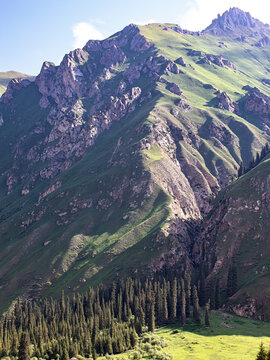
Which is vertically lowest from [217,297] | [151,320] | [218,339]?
[218,339]

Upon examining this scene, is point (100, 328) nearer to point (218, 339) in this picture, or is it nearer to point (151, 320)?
point (151, 320)

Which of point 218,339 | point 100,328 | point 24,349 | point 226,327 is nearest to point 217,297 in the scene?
point 226,327

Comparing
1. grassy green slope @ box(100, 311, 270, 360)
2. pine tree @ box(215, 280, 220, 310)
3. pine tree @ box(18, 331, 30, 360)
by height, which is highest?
pine tree @ box(215, 280, 220, 310)

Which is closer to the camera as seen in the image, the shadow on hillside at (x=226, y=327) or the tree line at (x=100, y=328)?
the tree line at (x=100, y=328)

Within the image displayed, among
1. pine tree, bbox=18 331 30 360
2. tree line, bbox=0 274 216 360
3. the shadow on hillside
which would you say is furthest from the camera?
the shadow on hillside

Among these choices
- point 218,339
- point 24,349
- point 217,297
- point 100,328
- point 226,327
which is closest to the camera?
point 218,339

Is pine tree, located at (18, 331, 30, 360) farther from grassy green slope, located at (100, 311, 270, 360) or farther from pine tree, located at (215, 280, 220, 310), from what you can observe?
pine tree, located at (215, 280, 220, 310)

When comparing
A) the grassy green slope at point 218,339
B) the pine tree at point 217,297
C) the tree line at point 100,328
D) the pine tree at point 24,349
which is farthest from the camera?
the pine tree at point 217,297

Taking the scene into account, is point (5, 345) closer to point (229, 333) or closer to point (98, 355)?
point (98, 355)

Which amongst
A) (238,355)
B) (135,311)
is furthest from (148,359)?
(135,311)

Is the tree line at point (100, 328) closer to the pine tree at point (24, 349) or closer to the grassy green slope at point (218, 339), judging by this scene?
the pine tree at point (24, 349)

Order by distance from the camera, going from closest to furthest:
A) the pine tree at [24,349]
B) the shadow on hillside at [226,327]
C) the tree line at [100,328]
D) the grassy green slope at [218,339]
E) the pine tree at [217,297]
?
the grassy green slope at [218,339] → the pine tree at [24,349] → the tree line at [100,328] → the shadow on hillside at [226,327] → the pine tree at [217,297]

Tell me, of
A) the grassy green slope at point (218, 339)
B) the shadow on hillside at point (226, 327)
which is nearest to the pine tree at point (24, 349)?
the grassy green slope at point (218, 339)

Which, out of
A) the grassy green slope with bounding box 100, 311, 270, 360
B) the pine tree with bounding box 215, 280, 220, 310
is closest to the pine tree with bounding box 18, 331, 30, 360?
the grassy green slope with bounding box 100, 311, 270, 360
